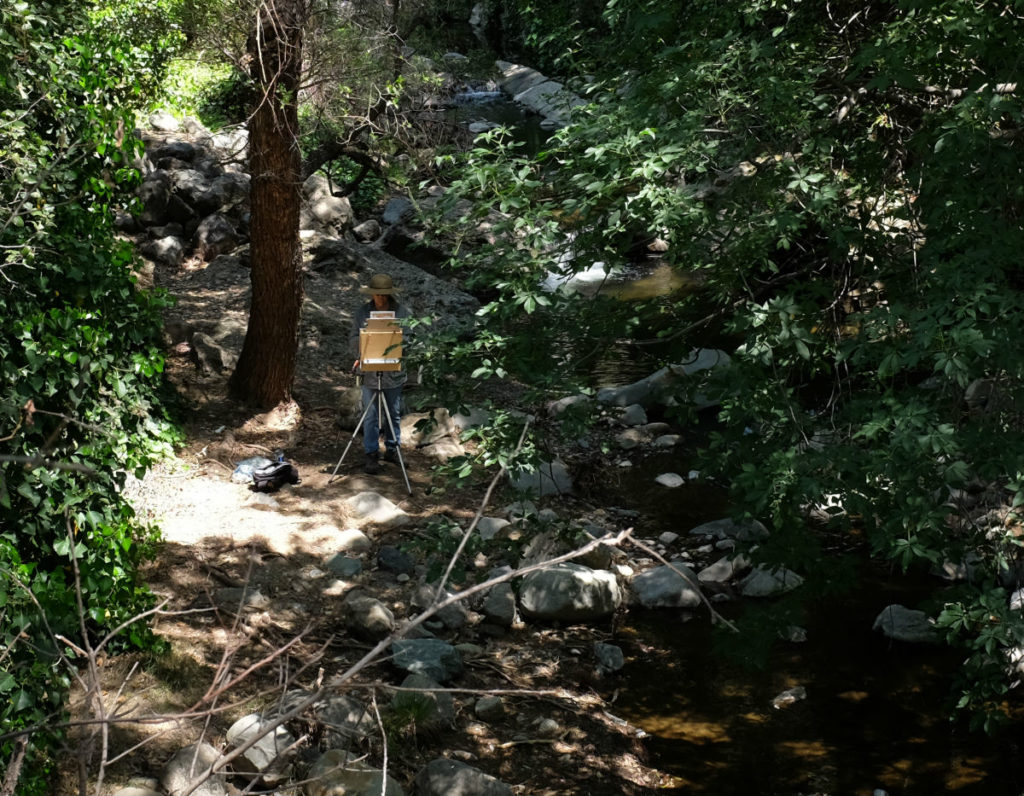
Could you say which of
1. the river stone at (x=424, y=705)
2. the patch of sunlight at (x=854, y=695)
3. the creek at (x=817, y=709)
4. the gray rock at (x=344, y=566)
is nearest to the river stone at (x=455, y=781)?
the river stone at (x=424, y=705)

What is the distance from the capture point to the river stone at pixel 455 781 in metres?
4.94

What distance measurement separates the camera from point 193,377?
31.7ft

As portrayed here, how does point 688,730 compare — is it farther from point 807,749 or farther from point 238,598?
point 238,598

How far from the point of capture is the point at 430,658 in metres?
6.02

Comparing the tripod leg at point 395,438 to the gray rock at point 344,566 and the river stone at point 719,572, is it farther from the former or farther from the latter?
the river stone at point 719,572

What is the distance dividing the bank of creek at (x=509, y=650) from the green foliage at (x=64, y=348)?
0.54 m

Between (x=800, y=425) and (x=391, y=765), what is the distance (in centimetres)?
260

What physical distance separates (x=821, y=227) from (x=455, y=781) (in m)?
3.27

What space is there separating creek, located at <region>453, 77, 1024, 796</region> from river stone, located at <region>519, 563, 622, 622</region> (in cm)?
25

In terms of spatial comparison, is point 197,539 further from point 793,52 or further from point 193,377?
point 793,52

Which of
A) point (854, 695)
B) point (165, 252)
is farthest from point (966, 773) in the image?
point (165, 252)

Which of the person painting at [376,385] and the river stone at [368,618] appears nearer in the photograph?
the river stone at [368,618]

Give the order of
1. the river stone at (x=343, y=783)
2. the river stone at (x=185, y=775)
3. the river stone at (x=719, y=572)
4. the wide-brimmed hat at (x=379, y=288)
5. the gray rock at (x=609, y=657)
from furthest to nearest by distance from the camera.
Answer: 1. the wide-brimmed hat at (x=379, y=288)
2. the river stone at (x=719, y=572)
3. the gray rock at (x=609, y=657)
4. the river stone at (x=343, y=783)
5. the river stone at (x=185, y=775)

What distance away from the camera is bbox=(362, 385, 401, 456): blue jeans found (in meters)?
8.27
